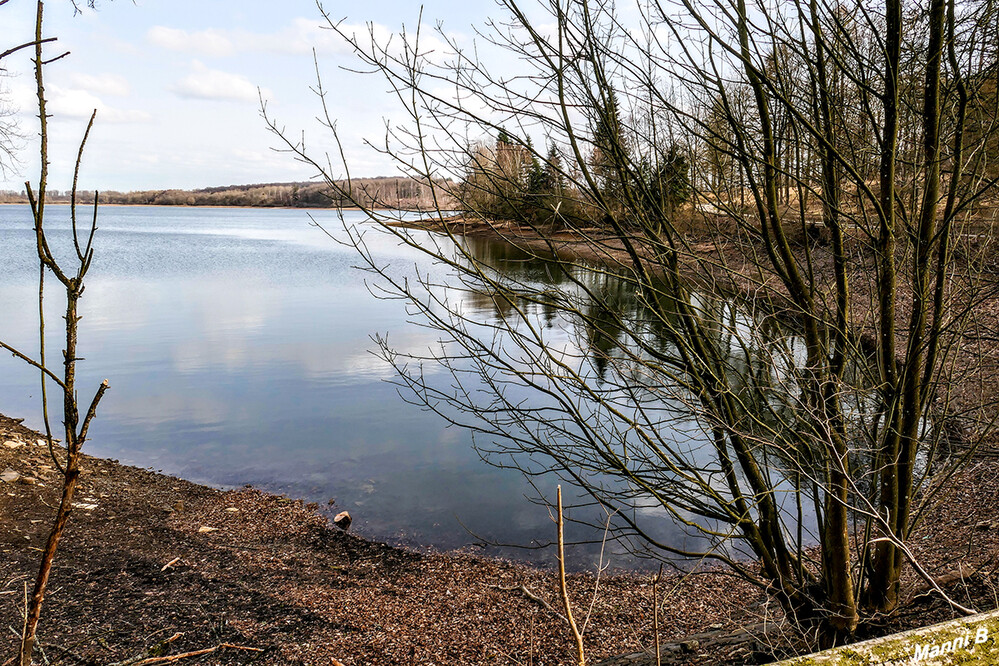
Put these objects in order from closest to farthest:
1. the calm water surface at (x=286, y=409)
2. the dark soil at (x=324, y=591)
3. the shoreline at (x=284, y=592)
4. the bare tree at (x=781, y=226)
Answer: the bare tree at (x=781, y=226) → the dark soil at (x=324, y=591) → the shoreline at (x=284, y=592) → the calm water surface at (x=286, y=409)

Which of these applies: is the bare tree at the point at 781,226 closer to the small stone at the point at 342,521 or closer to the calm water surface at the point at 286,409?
the calm water surface at the point at 286,409

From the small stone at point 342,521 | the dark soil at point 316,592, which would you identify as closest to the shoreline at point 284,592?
the dark soil at point 316,592

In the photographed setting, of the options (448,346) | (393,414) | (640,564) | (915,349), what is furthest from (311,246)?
(915,349)

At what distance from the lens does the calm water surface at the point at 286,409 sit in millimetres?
8414

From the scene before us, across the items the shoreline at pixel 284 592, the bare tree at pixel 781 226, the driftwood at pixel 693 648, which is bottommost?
the shoreline at pixel 284 592

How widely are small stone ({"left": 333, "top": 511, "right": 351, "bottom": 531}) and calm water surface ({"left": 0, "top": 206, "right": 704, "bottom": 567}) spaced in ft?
0.49

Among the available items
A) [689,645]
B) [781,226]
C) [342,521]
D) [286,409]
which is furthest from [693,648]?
[286,409]

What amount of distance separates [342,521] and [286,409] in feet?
16.8

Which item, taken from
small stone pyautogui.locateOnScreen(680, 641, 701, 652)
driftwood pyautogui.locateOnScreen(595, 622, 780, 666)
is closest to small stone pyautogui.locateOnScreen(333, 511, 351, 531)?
driftwood pyautogui.locateOnScreen(595, 622, 780, 666)

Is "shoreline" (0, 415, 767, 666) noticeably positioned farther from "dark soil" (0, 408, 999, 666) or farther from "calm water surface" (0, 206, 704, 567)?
"calm water surface" (0, 206, 704, 567)

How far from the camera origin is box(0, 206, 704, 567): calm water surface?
841cm

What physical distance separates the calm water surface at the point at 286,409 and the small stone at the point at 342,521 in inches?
5.9

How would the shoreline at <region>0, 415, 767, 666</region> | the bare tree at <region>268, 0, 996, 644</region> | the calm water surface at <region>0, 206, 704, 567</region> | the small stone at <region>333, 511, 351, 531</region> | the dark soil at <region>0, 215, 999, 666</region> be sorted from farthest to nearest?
1. the calm water surface at <region>0, 206, 704, 567</region>
2. the small stone at <region>333, 511, 351, 531</region>
3. the shoreline at <region>0, 415, 767, 666</region>
4. the dark soil at <region>0, 215, 999, 666</region>
5. the bare tree at <region>268, 0, 996, 644</region>

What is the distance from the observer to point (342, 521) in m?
7.79
